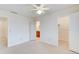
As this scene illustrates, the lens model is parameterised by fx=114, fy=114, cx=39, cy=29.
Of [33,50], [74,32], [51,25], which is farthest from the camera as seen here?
[51,25]

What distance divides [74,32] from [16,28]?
323 cm

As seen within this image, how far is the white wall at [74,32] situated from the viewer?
4.12 m

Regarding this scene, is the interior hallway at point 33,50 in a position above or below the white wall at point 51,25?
below

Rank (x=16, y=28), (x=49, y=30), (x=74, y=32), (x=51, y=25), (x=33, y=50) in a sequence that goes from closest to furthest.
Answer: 1. (x=74, y=32)
2. (x=33, y=50)
3. (x=51, y=25)
4. (x=16, y=28)
5. (x=49, y=30)

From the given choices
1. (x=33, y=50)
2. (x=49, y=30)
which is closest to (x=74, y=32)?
(x=33, y=50)

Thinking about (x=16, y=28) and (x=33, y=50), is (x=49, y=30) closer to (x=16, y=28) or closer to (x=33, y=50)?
(x=16, y=28)

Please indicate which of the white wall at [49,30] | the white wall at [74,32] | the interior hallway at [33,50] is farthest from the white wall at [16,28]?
the white wall at [74,32]

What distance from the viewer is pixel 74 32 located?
4.30 meters

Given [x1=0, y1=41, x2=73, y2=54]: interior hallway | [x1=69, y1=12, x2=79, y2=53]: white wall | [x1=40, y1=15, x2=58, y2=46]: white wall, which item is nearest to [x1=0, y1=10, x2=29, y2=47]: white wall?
[x1=0, y1=41, x2=73, y2=54]: interior hallway

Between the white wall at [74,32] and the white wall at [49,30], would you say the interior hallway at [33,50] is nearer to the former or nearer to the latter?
the white wall at [74,32]

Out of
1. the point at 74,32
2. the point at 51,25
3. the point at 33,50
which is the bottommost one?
the point at 33,50

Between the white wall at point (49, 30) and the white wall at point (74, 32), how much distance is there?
1300mm
